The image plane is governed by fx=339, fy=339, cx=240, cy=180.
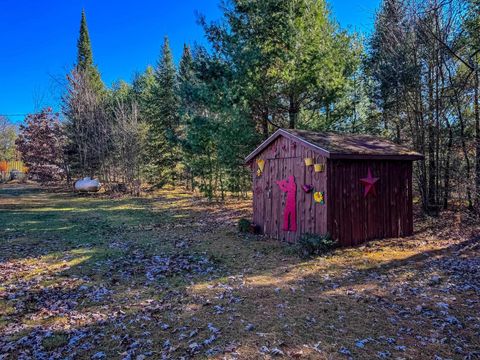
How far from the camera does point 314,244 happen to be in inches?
291

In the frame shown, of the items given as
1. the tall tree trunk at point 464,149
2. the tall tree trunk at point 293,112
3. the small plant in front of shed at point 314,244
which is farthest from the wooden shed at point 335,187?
the tall tree trunk at point 293,112

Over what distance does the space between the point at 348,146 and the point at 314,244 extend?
8.53 ft

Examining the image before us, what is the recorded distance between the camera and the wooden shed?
7.84 m

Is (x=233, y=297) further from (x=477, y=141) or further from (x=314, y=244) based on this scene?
(x=477, y=141)

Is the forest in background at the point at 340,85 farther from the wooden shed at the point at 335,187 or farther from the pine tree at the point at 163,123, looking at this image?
the pine tree at the point at 163,123

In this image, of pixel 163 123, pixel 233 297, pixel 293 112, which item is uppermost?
pixel 163 123

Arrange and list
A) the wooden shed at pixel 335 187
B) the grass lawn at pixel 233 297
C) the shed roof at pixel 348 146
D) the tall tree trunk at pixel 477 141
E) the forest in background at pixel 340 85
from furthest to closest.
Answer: the forest in background at pixel 340 85, the tall tree trunk at pixel 477 141, the wooden shed at pixel 335 187, the shed roof at pixel 348 146, the grass lawn at pixel 233 297

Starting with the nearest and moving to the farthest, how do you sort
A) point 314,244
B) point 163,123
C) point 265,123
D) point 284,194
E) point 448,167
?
point 314,244, point 284,194, point 448,167, point 265,123, point 163,123

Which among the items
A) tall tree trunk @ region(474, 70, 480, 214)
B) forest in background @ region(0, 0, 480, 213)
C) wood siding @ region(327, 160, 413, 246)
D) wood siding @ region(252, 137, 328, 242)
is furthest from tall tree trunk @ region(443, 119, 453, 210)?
wood siding @ region(252, 137, 328, 242)

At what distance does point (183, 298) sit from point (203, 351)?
158 cm

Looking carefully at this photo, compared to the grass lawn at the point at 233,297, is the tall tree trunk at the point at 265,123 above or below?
above

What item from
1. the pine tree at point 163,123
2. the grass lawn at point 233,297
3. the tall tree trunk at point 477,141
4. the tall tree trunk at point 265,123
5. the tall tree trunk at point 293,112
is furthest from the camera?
the pine tree at point 163,123

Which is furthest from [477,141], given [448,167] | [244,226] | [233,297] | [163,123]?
[163,123]

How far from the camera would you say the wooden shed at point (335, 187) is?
7.84m
